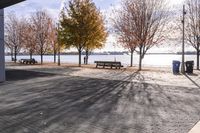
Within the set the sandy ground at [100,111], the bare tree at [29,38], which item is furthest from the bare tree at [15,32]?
the sandy ground at [100,111]

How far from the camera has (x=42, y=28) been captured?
5409cm

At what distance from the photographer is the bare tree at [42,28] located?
176ft

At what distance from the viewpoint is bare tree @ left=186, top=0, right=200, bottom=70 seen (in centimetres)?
3291

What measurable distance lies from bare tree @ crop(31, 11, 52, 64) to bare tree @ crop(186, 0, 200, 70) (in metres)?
26.9

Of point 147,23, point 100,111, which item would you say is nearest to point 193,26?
point 147,23

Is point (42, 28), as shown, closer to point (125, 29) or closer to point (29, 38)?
point (29, 38)

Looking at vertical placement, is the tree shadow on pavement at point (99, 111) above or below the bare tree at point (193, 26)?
below

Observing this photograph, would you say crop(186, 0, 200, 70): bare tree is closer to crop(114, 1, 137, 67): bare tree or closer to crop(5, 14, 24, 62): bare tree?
crop(114, 1, 137, 67): bare tree

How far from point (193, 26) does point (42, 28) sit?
2869 centimetres

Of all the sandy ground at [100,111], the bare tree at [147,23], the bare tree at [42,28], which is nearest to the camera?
the sandy ground at [100,111]

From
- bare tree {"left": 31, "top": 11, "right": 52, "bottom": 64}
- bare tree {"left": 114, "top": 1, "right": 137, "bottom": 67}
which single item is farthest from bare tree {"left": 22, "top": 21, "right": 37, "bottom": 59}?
bare tree {"left": 114, "top": 1, "right": 137, "bottom": 67}

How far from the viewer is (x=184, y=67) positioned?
2667 centimetres

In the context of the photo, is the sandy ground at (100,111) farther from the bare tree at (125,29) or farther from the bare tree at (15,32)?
the bare tree at (15,32)

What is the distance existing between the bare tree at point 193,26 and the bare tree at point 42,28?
2694 centimetres
